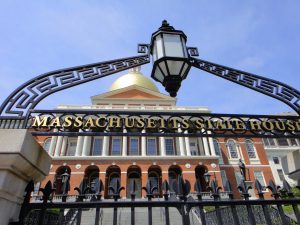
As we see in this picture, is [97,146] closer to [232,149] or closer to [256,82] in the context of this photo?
[232,149]

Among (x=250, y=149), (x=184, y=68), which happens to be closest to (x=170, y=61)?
(x=184, y=68)

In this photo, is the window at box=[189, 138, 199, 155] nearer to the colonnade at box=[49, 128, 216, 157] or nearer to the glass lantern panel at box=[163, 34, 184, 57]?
the colonnade at box=[49, 128, 216, 157]

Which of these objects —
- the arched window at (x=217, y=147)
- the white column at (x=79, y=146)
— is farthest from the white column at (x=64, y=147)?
the arched window at (x=217, y=147)

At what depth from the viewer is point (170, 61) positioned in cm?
291

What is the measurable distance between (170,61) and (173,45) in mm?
319

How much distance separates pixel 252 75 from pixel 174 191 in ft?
6.97

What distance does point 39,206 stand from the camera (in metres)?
2.15

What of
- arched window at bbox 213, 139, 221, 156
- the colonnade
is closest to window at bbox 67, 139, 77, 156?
the colonnade

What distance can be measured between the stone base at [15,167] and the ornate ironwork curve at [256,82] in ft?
7.96

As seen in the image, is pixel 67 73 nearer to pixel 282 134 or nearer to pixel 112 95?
pixel 282 134

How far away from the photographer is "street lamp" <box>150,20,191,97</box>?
293 cm

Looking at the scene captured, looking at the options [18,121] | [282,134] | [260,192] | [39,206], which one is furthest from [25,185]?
[282,134]

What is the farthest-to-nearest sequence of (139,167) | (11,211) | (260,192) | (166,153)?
(166,153)
(139,167)
(260,192)
(11,211)

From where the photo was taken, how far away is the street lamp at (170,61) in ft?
9.60
